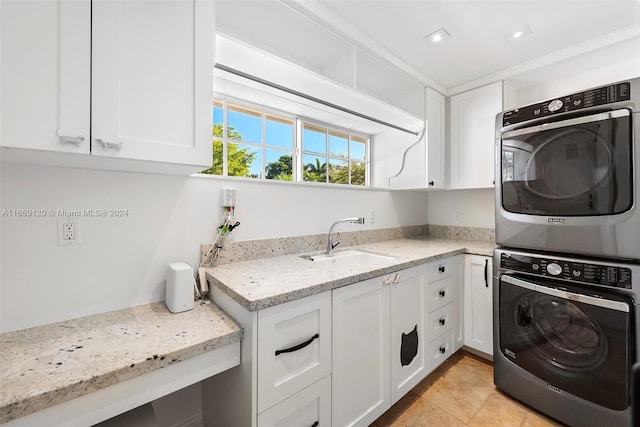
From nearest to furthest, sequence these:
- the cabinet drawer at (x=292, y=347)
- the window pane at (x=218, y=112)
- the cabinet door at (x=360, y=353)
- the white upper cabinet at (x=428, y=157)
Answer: the cabinet drawer at (x=292, y=347)
the cabinet door at (x=360, y=353)
the window pane at (x=218, y=112)
the white upper cabinet at (x=428, y=157)

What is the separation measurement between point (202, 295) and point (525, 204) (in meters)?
1.95

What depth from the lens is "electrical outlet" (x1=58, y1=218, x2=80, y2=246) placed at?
1.08 metres

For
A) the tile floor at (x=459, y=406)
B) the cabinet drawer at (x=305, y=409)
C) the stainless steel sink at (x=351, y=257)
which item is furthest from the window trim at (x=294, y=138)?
the tile floor at (x=459, y=406)

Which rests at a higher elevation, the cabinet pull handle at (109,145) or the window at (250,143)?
the window at (250,143)

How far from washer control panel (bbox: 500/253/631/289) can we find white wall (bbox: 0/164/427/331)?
5.15 feet

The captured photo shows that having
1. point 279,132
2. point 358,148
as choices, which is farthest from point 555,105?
point 279,132

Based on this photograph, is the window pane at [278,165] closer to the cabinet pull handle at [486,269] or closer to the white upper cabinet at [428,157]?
the white upper cabinet at [428,157]

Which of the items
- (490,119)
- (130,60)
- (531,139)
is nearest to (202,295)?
(130,60)

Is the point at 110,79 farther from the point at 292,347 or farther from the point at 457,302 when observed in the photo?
the point at 457,302

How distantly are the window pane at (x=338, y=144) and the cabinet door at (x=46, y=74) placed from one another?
1.68 metres

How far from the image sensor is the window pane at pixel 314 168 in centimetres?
211

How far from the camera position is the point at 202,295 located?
4.38ft

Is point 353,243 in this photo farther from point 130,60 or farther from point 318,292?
point 130,60

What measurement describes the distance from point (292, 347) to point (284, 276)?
0.32 metres
